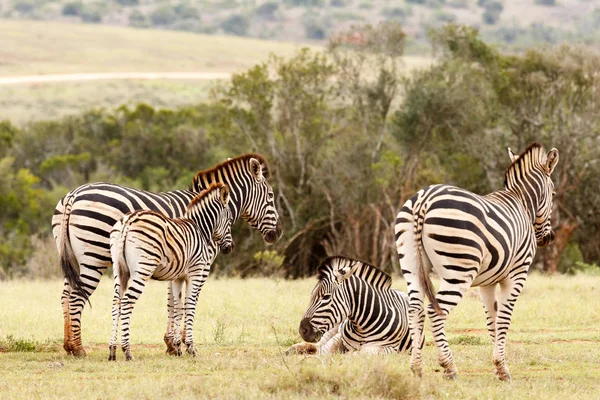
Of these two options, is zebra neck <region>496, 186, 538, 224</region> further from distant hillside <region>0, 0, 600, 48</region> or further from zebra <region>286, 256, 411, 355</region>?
distant hillside <region>0, 0, 600, 48</region>

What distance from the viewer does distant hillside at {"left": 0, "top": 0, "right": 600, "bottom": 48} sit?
12850 centimetres

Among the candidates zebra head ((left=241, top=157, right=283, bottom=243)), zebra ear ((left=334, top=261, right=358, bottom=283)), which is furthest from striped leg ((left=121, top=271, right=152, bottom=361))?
zebra head ((left=241, top=157, right=283, bottom=243))

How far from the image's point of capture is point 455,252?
9133mm

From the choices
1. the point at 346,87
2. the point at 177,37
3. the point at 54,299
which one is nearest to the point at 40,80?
the point at 177,37

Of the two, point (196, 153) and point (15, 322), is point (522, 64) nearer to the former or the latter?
point (196, 153)

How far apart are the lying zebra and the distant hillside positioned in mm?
108637

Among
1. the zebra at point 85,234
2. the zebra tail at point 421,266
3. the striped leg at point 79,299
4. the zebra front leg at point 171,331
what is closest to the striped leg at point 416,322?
the zebra tail at point 421,266

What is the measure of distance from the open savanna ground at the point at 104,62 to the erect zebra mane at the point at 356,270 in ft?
128

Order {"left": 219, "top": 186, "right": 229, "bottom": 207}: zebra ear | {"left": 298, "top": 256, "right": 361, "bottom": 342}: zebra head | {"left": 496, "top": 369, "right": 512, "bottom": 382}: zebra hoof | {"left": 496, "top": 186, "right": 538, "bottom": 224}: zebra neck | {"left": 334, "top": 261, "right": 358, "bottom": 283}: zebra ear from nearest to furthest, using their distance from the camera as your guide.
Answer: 1. {"left": 496, "top": 369, "right": 512, "bottom": 382}: zebra hoof
2. {"left": 496, "top": 186, "right": 538, "bottom": 224}: zebra neck
3. {"left": 298, "top": 256, "right": 361, "bottom": 342}: zebra head
4. {"left": 334, "top": 261, "right": 358, "bottom": 283}: zebra ear
5. {"left": 219, "top": 186, "right": 229, "bottom": 207}: zebra ear

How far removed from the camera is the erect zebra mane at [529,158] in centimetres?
1075

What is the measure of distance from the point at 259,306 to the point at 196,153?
21.2 meters

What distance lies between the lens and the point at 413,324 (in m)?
9.48

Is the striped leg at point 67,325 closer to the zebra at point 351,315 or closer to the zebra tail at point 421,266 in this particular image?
the zebra at point 351,315

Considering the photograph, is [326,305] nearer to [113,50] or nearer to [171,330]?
[171,330]
